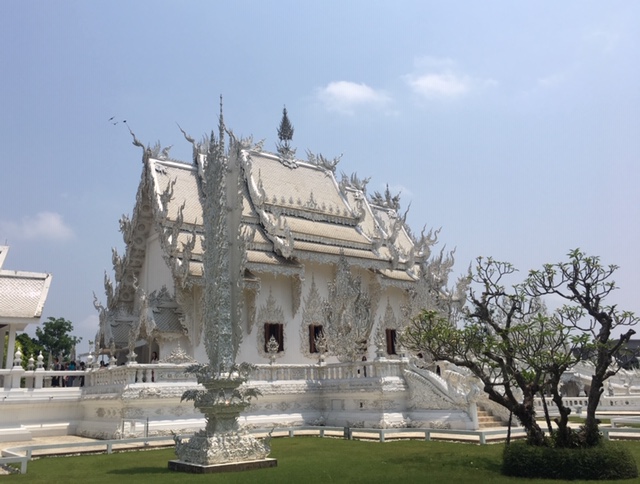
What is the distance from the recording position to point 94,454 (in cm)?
1041

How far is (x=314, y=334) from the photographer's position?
19.2 metres

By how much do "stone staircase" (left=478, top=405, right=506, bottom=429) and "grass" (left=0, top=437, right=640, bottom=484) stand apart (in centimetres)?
265

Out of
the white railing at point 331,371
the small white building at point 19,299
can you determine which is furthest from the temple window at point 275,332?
the small white building at point 19,299

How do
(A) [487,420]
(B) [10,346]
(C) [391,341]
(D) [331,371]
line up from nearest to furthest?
(A) [487,420] → (B) [10,346] → (D) [331,371] → (C) [391,341]

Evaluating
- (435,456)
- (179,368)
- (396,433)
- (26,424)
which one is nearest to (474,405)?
(396,433)

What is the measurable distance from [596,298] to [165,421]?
877cm

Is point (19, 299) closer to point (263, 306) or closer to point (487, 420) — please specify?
point (263, 306)

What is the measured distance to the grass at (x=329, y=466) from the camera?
714 cm

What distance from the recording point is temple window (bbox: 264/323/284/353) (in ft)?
60.1

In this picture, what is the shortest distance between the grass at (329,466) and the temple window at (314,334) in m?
7.82

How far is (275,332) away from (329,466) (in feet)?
34.3

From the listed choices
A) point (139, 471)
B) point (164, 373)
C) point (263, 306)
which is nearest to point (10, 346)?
point (164, 373)

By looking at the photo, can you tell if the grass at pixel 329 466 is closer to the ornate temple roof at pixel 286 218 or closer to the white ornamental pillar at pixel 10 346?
the white ornamental pillar at pixel 10 346

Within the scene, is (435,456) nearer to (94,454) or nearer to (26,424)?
(94,454)
